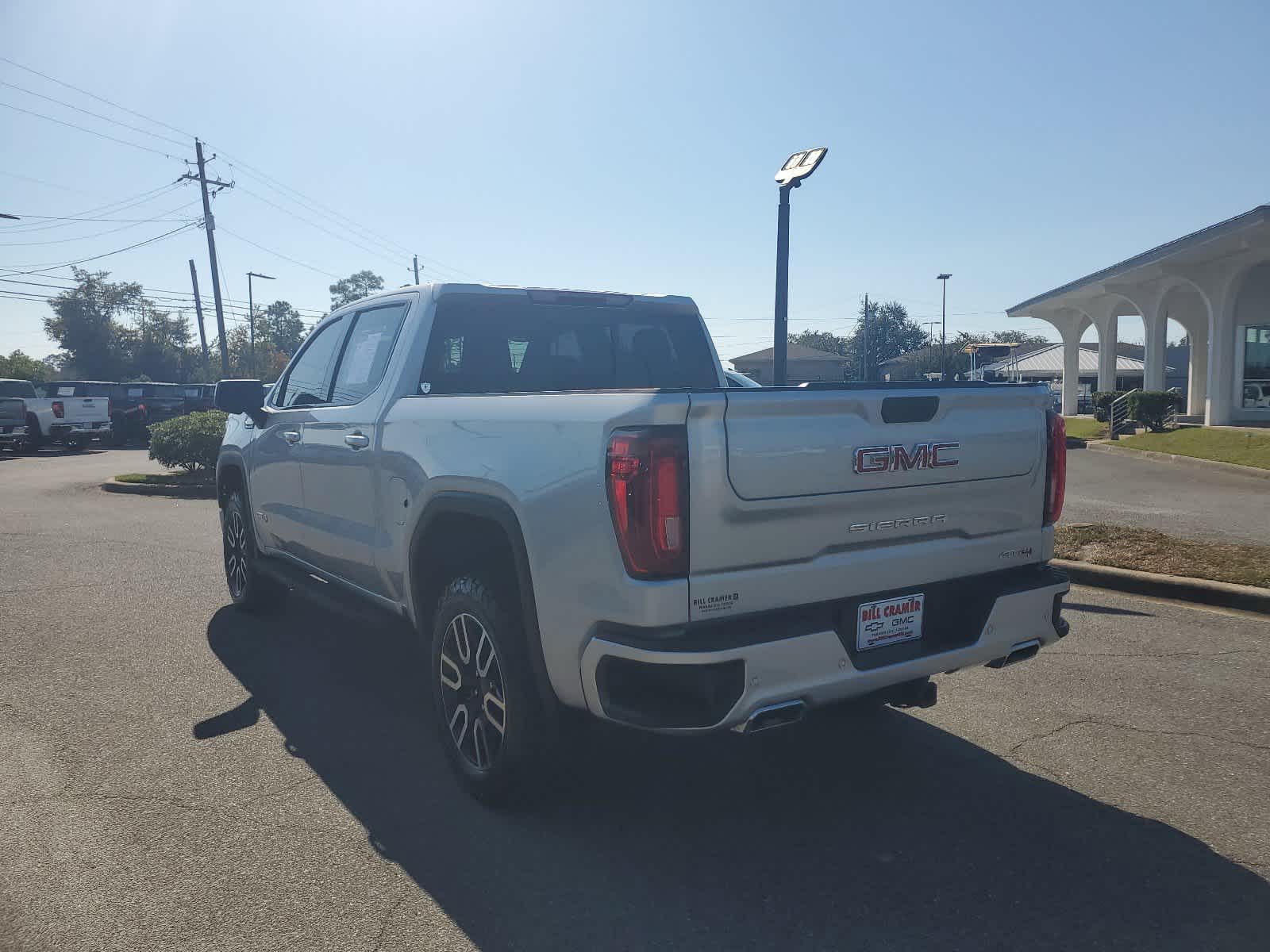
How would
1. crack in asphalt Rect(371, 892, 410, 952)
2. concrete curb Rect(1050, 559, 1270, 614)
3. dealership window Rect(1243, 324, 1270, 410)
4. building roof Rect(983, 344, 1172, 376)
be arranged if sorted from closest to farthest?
crack in asphalt Rect(371, 892, 410, 952) → concrete curb Rect(1050, 559, 1270, 614) → dealership window Rect(1243, 324, 1270, 410) → building roof Rect(983, 344, 1172, 376)

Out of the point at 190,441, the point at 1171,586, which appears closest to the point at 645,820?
the point at 1171,586

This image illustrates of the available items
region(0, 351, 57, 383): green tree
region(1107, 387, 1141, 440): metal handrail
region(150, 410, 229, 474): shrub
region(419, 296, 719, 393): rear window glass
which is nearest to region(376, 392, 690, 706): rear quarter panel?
region(419, 296, 719, 393): rear window glass

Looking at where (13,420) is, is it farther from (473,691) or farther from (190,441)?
(473,691)

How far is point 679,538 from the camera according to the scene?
9.53 feet

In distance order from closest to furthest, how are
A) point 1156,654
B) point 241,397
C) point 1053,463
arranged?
point 1053,463
point 1156,654
point 241,397

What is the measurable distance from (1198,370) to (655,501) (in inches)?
1428

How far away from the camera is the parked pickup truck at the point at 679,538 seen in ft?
9.58

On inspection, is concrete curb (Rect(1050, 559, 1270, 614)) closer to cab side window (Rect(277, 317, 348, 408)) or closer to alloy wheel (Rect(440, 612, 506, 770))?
alloy wheel (Rect(440, 612, 506, 770))

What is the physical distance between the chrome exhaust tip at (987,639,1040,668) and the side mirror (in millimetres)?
4260

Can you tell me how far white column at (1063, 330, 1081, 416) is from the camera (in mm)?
42500

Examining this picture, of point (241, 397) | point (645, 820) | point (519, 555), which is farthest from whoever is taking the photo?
point (241, 397)

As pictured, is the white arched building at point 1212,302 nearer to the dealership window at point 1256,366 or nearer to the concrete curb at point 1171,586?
the dealership window at point 1256,366

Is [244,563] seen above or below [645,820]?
above

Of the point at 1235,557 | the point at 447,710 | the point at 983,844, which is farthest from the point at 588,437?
the point at 1235,557
